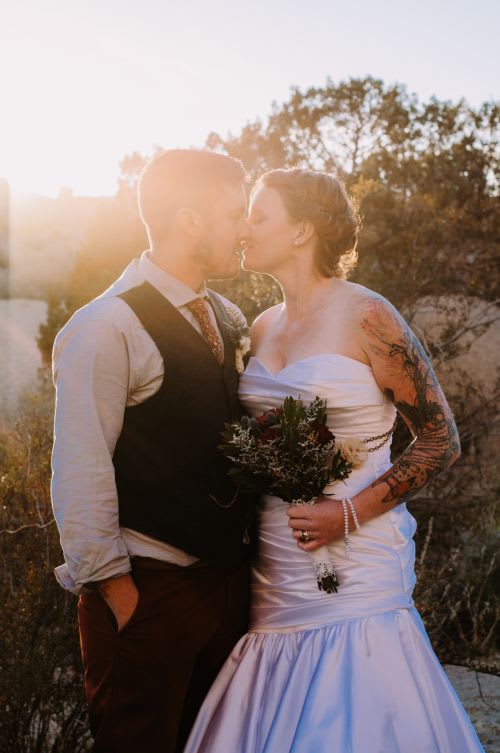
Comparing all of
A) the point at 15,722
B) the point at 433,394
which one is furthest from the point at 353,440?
the point at 15,722

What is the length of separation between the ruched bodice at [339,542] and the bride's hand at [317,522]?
107mm

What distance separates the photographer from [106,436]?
8.40 feet

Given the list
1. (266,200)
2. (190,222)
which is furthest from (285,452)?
(266,200)

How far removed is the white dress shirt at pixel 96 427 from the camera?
8.13 ft

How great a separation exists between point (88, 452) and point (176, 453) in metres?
0.30

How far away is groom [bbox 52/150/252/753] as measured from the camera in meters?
2.51

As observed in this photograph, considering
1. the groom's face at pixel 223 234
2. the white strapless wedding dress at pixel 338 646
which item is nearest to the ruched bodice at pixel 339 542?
the white strapless wedding dress at pixel 338 646

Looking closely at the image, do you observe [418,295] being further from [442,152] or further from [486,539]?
[442,152]

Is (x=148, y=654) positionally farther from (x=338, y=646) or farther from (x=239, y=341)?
(x=239, y=341)

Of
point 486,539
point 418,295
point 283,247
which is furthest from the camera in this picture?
point 418,295

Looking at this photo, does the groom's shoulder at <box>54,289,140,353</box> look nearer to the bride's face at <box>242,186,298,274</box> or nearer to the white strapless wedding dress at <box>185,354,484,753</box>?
the white strapless wedding dress at <box>185,354,484,753</box>

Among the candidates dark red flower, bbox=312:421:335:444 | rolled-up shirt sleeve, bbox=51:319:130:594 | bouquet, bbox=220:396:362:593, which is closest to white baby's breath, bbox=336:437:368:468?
bouquet, bbox=220:396:362:593

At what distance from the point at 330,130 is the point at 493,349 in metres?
7.54

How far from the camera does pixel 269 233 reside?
3277 mm
